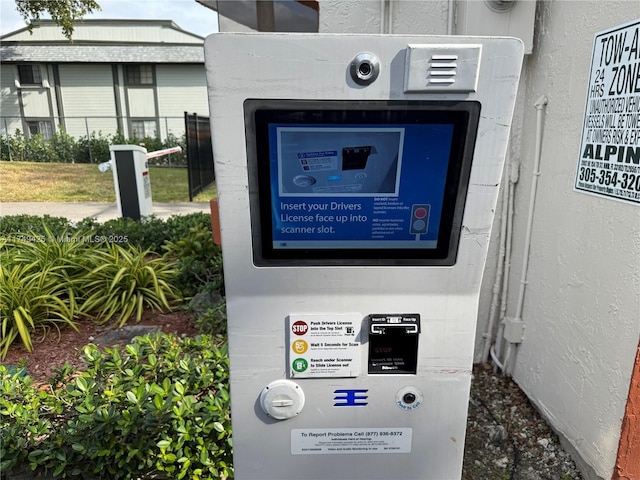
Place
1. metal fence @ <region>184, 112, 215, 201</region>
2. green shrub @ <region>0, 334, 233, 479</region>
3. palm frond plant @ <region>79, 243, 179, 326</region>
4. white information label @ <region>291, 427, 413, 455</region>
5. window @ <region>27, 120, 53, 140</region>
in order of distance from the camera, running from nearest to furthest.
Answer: white information label @ <region>291, 427, 413, 455</region> < green shrub @ <region>0, 334, 233, 479</region> < palm frond plant @ <region>79, 243, 179, 326</region> < metal fence @ <region>184, 112, 215, 201</region> < window @ <region>27, 120, 53, 140</region>

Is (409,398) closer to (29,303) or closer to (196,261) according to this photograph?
(29,303)

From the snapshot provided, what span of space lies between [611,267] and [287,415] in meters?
1.78

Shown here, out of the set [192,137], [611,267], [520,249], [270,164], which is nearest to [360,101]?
[270,164]

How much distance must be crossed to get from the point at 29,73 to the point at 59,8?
12.6 meters

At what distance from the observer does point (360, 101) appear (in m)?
1.17

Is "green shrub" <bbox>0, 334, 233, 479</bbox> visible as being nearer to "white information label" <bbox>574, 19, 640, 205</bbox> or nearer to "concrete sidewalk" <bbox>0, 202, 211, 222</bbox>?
"white information label" <bbox>574, 19, 640, 205</bbox>

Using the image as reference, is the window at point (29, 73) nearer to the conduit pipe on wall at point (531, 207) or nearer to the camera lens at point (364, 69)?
the conduit pipe on wall at point (531, 207)

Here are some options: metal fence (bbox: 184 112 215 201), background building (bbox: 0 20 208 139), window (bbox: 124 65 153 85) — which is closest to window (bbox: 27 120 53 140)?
background building (bbox: 0 20 208 139)

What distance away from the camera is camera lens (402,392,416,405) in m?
1.45

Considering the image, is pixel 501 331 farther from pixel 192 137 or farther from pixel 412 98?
pixel 192 137

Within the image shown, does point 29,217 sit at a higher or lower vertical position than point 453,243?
lower

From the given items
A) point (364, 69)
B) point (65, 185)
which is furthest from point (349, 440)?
point (65, 185)

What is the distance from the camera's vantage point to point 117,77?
60.8 ft

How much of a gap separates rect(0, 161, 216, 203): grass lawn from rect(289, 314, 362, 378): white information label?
7.02m
